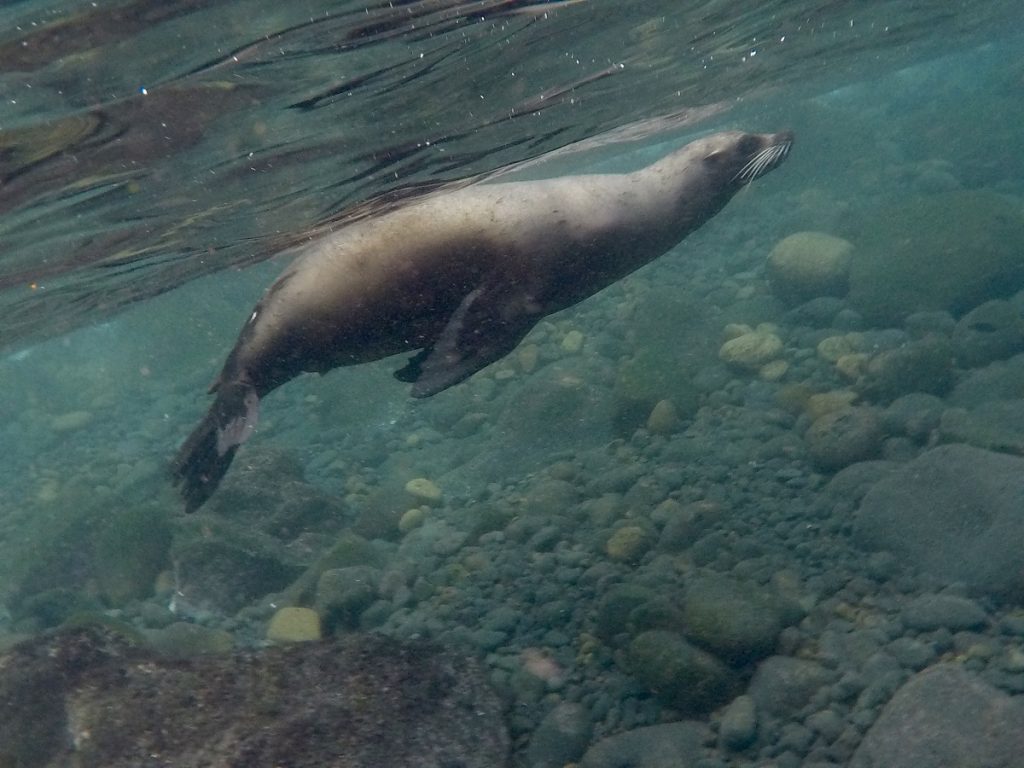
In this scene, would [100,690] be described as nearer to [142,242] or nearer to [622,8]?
[142,242]

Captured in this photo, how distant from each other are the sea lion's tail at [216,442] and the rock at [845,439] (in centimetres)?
506

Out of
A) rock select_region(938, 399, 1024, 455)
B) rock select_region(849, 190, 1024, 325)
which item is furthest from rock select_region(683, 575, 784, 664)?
rock select_region(849, 190, 1024, 325)

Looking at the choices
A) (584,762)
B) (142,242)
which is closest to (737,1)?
(142,242)

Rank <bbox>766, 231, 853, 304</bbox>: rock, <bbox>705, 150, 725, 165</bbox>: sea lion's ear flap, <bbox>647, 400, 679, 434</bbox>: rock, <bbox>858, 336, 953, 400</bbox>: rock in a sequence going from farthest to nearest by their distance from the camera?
<bbox>766, 231, 853, 304</bbox>: rock < <bbox>647, 400, 679, 434</bbox>: rock < <bbox>858, 336, 953, 400</bbox>: rock < <bbox>705, 150, 725, 165</bbox>: sea lion's ear flap

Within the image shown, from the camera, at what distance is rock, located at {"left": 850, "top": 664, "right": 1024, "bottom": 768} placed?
3.72 m

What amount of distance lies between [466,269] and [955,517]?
4.06 m

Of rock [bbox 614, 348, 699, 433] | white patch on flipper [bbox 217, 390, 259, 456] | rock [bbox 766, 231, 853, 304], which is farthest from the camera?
rock [bbox 766, 231, 853, 304]

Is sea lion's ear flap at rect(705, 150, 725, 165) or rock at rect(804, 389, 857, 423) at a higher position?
sea lion's ear flap at rect(705, 150, 725, 165)

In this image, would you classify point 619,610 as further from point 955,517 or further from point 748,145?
point 748,145

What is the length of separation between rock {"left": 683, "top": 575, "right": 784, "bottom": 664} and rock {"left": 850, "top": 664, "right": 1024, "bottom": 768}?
2.74ft

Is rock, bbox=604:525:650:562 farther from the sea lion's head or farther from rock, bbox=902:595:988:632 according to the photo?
the sea lion's head

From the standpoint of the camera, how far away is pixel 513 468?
9516 millimetres

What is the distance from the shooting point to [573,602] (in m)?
5.88

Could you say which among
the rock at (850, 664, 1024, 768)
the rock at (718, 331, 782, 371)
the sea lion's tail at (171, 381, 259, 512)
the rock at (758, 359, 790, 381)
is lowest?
the rock at (758, 359, 790, 381)
